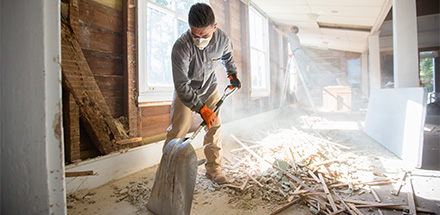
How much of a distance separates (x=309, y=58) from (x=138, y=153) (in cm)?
1372

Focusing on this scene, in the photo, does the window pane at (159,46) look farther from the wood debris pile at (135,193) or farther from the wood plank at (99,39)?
A: the wood debris pile at (135,193)

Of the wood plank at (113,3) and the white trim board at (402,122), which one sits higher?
the wood plank at (113,3)

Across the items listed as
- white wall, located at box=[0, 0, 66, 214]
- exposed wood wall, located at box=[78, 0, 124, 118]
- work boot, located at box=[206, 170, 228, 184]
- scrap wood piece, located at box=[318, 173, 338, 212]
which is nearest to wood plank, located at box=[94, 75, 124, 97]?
exposed wood wall, located at box=[78, 0, 124, 118]

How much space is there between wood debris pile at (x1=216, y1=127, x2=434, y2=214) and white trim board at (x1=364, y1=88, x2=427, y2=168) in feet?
1.83

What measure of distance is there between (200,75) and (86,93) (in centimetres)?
113

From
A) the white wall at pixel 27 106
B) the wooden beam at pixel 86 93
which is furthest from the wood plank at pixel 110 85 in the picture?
the white wall at pixel 27 106

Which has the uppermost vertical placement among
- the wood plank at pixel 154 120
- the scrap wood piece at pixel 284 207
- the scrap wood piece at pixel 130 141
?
the wood plank at pixel 154 120

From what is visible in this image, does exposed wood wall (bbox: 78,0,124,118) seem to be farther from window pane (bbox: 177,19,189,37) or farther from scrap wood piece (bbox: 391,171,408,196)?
scrap wood piece (bbox: 391,171,408,196)

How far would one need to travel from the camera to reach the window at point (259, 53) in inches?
240

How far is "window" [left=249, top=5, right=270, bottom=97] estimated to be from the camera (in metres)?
6.11

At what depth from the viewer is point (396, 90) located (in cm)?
335

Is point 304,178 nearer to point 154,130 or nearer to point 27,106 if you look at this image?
point 154,130

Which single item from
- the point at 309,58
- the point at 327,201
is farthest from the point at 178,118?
the point at 309,58

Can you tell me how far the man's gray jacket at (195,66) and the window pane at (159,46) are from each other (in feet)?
3.05
